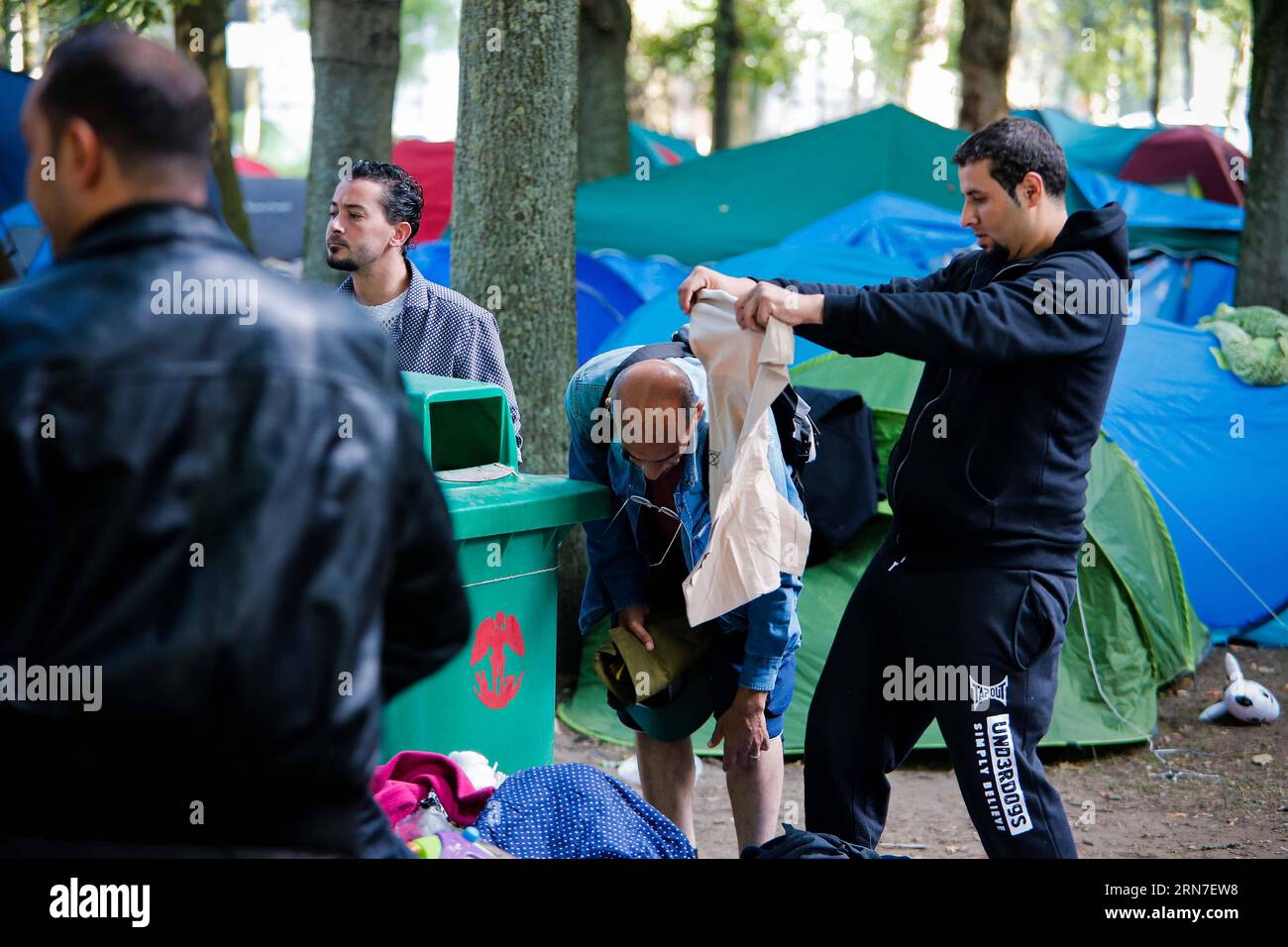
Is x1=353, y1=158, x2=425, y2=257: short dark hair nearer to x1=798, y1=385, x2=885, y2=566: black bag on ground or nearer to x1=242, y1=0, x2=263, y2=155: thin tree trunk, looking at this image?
x1=798, y1=385, x2=885, y2=566: black bag on ground

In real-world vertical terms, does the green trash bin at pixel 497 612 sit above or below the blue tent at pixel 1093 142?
below

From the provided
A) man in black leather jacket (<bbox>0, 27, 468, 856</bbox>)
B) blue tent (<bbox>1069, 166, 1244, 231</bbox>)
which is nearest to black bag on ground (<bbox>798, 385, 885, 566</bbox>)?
man in black leather jacket (<bbox>0, 27, 468, 856</bbox>)

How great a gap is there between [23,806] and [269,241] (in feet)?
62.7

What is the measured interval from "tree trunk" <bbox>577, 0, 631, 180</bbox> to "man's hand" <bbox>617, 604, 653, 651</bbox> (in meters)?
7.72

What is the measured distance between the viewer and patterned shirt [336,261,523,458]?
4.29 m

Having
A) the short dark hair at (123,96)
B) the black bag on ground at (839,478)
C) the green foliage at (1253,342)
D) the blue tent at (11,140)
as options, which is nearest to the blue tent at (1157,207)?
the green foliage at (1253,342)

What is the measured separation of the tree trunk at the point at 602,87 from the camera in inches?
429

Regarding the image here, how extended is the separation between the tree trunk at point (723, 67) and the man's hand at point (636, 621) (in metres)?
15.5

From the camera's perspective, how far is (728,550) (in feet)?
10.6

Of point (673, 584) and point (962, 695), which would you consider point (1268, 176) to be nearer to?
point (673, 584)

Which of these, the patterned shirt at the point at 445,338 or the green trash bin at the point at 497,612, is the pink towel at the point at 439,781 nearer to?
the green trash bin at the point at 497,612

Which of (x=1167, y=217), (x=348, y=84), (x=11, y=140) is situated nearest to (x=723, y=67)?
(x=1167, y=217)
